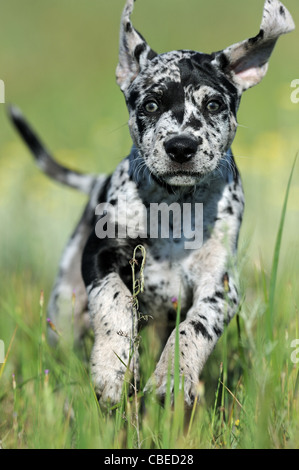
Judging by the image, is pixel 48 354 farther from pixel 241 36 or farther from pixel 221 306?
pixel 241 36

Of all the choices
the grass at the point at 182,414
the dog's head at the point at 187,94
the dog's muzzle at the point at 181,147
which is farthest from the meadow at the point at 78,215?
the dog's muzzle at the point at 181,147

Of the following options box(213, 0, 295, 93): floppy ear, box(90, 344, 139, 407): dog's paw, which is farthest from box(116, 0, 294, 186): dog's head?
box(90, 344, 139, 407): dog's paw

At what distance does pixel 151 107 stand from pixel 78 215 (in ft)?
16.9

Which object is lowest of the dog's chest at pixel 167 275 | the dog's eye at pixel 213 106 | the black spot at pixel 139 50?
the dog's chest at pixel 167 275

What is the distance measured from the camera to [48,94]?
1530cm

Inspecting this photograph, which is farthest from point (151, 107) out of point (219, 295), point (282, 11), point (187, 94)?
point (219, 295)

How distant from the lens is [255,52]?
453cm

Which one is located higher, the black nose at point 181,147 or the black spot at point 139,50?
the black spot at point 139,50

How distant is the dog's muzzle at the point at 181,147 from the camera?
382 cm

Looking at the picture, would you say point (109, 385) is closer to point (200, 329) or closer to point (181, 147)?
point (200, 329)

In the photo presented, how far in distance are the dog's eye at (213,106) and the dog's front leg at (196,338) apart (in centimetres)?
97

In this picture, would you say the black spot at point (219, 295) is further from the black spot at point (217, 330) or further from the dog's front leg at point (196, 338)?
the black spot at point (217, 330)

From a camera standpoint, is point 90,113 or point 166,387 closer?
point 166,387

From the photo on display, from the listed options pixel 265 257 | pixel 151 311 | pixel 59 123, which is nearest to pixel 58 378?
pixel 151 311
